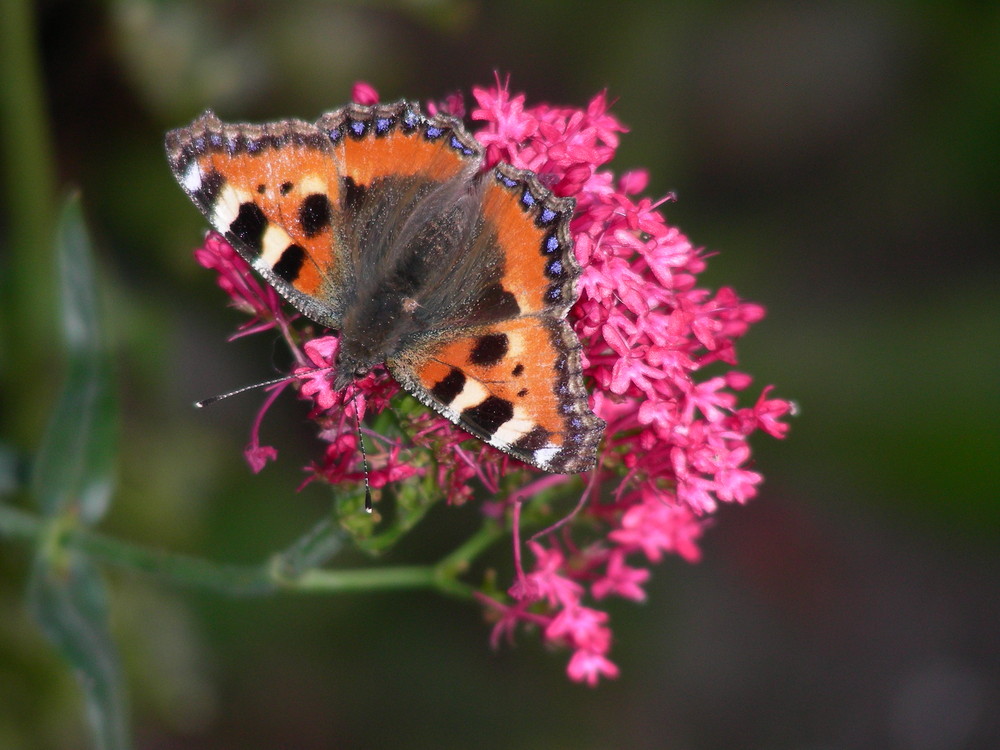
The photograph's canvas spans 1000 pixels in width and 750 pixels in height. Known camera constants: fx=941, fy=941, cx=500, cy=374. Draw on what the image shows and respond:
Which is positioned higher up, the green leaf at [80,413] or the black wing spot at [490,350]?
the green leaf at [80,413]

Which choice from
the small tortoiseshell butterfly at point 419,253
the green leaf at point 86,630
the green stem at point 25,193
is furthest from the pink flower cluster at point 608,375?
the green stem at point 25,193

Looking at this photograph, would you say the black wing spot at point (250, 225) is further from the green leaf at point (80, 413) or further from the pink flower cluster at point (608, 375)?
the green leaf at point (80, 413)

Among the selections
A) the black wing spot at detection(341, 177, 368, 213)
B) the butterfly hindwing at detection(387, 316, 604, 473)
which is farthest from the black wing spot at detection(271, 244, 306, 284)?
the butterfly hindwing at detection(387, 316, 604, 473)

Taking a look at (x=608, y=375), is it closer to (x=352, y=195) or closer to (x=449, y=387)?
(x=449, y=387)

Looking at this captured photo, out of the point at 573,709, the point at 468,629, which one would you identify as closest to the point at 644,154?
the point at 468,629

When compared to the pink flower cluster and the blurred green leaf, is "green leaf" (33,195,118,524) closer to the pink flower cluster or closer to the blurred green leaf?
the blurred green leaf

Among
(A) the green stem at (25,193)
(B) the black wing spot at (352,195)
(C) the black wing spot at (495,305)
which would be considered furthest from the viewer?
(A) the green stem at (25,193)

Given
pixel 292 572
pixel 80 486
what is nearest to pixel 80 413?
pixel 80 486

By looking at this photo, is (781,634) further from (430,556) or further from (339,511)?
(339,511)
